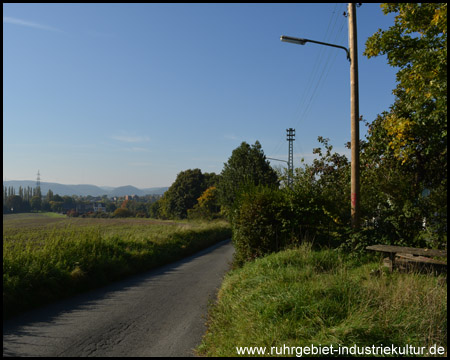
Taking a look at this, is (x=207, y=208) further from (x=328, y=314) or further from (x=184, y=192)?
(x=328, y=314)

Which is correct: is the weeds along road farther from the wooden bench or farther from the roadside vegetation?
the wooden bench

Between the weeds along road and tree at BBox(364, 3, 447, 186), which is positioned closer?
the weeds along road

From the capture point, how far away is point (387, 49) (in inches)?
408

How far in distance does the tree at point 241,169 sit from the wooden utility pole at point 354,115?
30542 mm

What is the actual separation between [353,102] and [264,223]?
4.51 m

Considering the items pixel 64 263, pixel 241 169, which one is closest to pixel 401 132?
pixel 64 263

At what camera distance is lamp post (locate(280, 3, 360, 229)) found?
9.45 m

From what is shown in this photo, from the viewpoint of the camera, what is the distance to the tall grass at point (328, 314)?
432cm

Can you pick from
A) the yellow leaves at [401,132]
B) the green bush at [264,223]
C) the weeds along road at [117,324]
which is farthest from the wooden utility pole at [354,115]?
the weeds along road at [117,324]

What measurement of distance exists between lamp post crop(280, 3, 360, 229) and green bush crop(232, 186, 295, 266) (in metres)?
1.99

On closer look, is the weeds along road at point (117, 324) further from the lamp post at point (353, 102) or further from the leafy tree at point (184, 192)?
the leafy tree at point (184, 192)

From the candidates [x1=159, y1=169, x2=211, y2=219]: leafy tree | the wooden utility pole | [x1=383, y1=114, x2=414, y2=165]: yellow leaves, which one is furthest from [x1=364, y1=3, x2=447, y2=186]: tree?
[x1=159, y1=169, x2=211, y2=219]: leafy tree

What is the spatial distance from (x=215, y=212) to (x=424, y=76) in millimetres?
51300

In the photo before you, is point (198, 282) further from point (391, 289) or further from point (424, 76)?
point (424, 76)
